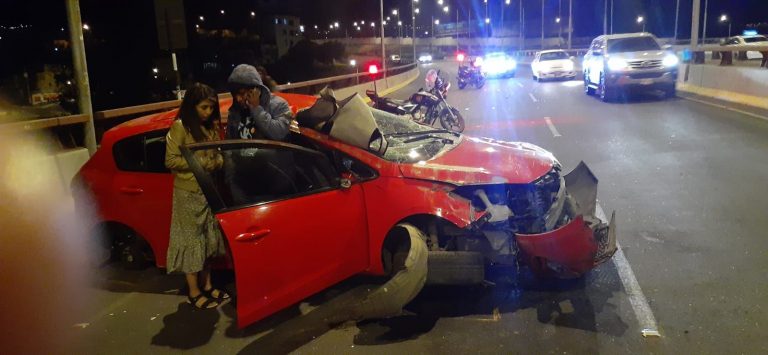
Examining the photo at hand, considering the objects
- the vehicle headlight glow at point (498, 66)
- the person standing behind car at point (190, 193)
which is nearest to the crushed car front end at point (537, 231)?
the person standing behind car at point (190, 193)

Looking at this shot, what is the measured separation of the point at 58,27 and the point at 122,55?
2.91 meters

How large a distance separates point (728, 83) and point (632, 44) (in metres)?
2.88

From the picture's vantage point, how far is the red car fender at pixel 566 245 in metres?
4.07

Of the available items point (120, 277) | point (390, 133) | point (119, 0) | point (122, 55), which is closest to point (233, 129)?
point (390, 133)

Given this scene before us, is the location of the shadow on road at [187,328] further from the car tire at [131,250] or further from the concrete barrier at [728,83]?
the concrete barrier at [728,83]

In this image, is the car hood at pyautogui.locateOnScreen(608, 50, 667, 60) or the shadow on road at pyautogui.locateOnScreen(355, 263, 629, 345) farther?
the car hood at pyautogui.locateOnScreen(608, 50, 667, 60)

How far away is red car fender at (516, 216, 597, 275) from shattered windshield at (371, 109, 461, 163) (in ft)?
3.33

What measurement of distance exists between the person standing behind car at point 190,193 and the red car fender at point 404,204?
A: 3.59 feet

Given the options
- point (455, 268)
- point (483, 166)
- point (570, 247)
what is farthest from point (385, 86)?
point (570, 247)

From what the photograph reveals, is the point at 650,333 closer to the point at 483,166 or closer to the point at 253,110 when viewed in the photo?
the point at 483,166

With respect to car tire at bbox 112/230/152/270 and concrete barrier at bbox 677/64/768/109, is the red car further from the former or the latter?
concrete barrier at bbox 677/64/768/109

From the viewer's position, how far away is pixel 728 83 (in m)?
16.8

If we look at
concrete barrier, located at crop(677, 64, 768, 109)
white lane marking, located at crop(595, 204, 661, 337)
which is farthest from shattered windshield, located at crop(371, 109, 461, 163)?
concrete barrier, located at crop(677, 64, 768, 109)

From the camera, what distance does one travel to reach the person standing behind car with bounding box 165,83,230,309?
439cm
